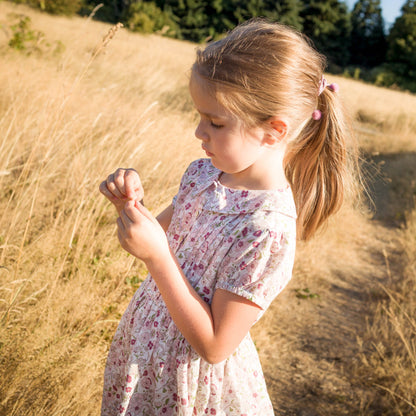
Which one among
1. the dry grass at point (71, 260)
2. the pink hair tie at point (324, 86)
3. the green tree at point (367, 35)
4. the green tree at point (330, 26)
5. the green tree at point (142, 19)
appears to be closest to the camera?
the pink hair tie at point (324, 86)

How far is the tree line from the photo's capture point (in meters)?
29.1

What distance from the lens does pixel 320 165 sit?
4.04ft

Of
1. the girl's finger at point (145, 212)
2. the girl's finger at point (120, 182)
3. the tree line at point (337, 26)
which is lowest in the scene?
the tree line at point (337, 26)

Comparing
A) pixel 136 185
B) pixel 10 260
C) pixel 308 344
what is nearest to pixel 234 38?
pixel 136 185

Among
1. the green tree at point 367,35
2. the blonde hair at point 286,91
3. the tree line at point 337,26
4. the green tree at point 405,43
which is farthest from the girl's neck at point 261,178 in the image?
the green tree at point 367,35

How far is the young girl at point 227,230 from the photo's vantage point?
91cm

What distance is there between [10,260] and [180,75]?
7.03 m

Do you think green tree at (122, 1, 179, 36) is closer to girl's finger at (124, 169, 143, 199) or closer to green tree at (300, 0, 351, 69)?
girl's finger at (124, 169, 143, 199)

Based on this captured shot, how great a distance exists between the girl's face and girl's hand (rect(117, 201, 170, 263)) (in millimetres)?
245

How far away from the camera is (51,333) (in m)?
1.64

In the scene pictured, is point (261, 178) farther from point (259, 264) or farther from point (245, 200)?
point (259, 264)

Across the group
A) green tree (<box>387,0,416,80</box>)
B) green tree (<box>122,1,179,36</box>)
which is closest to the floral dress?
green tree (<box>122,1,179,36</box>)

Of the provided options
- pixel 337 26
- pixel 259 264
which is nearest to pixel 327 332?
pixel 259 264

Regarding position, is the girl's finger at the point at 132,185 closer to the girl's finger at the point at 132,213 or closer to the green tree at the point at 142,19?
the girl's finger at the point at 132,213
